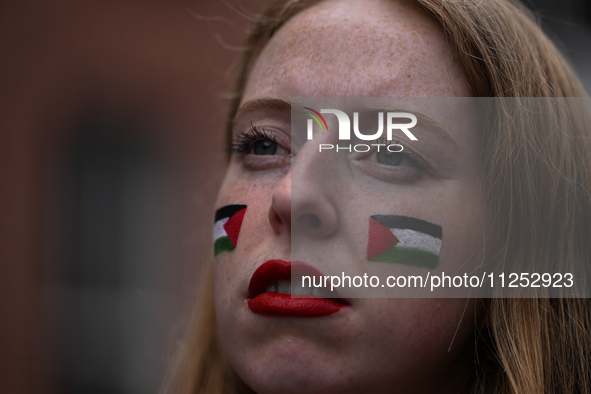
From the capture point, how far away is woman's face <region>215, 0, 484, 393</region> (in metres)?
1.18

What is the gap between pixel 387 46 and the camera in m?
1.34

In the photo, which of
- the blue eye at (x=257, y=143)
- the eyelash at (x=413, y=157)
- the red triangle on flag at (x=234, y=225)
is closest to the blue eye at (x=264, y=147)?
the blue eye at (x=257, y=143)

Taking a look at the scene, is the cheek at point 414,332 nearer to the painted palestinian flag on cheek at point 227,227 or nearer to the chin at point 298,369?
the chin at point 298,369

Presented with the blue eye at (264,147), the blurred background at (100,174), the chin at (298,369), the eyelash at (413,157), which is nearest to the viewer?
the chin at (298,369)

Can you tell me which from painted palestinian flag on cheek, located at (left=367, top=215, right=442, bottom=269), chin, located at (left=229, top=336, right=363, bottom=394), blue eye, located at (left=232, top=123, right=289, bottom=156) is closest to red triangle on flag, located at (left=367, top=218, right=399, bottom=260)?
painted palestinian flag on cheek, located at (left=367, top=215, right=442, bottom=269)

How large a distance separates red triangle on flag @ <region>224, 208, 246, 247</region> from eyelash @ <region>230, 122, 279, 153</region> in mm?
236

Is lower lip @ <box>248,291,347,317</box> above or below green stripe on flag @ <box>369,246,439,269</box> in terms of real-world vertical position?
below

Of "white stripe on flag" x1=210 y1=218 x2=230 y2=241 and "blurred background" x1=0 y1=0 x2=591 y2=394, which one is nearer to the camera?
"white stripe on flag" x1=210 y1=218 x2=230 y2=241

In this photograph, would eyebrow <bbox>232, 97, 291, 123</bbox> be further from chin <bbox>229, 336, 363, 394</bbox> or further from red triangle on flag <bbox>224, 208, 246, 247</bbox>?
chin <bbox>229, 336, 363, 394</bbox>

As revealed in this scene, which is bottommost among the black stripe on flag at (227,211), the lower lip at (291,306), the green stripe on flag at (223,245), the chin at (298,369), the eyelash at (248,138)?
the chin at (298,369)

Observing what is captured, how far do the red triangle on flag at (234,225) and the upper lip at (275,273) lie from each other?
17 cm

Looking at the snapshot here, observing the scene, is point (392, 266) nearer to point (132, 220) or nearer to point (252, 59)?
point (252, 59)

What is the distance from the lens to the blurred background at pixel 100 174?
4359 millimetres

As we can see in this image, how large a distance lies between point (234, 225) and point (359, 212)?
0.38 m
